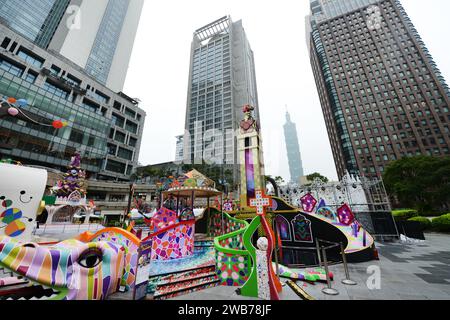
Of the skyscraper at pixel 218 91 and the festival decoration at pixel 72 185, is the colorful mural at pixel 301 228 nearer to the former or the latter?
the festival decoration at pixel 72 185

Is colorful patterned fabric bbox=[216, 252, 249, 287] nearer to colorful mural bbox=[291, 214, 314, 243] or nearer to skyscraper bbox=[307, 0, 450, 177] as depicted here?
colorful mural bbox=[291, 214, 314, 243]

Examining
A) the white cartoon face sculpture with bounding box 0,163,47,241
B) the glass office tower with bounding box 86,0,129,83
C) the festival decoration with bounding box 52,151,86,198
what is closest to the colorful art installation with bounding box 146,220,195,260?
the white cartoon face sculpture with bounding box 0,163,47,241

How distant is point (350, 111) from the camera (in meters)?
51.2

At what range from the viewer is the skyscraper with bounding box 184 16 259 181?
70.4 m

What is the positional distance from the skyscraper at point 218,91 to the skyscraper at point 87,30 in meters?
30.4

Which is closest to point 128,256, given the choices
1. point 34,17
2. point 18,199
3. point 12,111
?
point 18,199

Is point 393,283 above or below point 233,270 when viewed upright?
below

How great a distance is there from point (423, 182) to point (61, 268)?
38.4 m

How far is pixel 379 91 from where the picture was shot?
49750mm

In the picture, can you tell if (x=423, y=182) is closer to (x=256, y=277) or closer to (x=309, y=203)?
(x=309, y=203)

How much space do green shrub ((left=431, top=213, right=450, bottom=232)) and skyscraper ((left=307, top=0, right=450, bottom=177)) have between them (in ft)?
121

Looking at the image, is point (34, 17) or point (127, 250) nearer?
point (127, 250)
